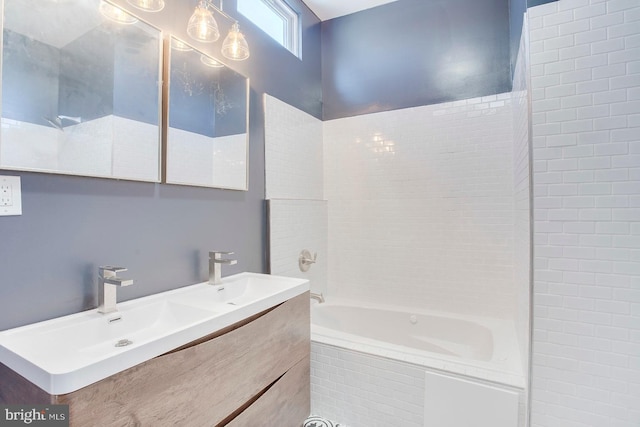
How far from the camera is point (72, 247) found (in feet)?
3.78

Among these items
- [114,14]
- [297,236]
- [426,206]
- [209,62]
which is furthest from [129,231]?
[426,206]

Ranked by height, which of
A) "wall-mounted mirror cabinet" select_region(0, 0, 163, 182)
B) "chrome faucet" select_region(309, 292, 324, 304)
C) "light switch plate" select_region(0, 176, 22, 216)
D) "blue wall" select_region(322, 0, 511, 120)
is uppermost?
"blue wall" select_region(322, 0, 511, 120)

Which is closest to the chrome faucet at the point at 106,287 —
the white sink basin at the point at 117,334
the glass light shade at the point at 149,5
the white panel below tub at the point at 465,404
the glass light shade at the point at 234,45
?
the white sink basin at the point at 117,334

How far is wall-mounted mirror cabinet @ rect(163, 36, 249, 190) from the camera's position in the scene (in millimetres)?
1537

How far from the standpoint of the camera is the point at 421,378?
1597 millimetres

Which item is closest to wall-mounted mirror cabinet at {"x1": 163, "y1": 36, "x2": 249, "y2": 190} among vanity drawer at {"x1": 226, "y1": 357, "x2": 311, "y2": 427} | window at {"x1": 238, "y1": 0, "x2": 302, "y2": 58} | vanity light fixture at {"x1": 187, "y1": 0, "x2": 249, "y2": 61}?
vanity light fixture at {"x1": 187, "y1": 0, "x2": 249, "y2": 61}

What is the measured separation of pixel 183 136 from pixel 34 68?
614mm

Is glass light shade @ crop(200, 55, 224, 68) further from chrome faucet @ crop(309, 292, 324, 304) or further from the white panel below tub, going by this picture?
the white panel below tub

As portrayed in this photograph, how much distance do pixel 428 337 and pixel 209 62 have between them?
7.90 feet

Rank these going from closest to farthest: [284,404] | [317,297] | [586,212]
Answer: [586,212] < [284,404] < [317,297]

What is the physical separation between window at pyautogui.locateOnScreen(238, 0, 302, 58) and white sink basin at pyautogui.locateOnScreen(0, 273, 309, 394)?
6.19 ft

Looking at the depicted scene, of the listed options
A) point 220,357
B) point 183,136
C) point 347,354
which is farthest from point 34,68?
point 347,354

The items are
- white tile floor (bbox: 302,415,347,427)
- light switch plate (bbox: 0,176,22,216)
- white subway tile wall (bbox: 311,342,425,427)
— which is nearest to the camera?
light switch plate (bbox: 0,176,22,216)

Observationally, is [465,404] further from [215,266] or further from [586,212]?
[215,266]
